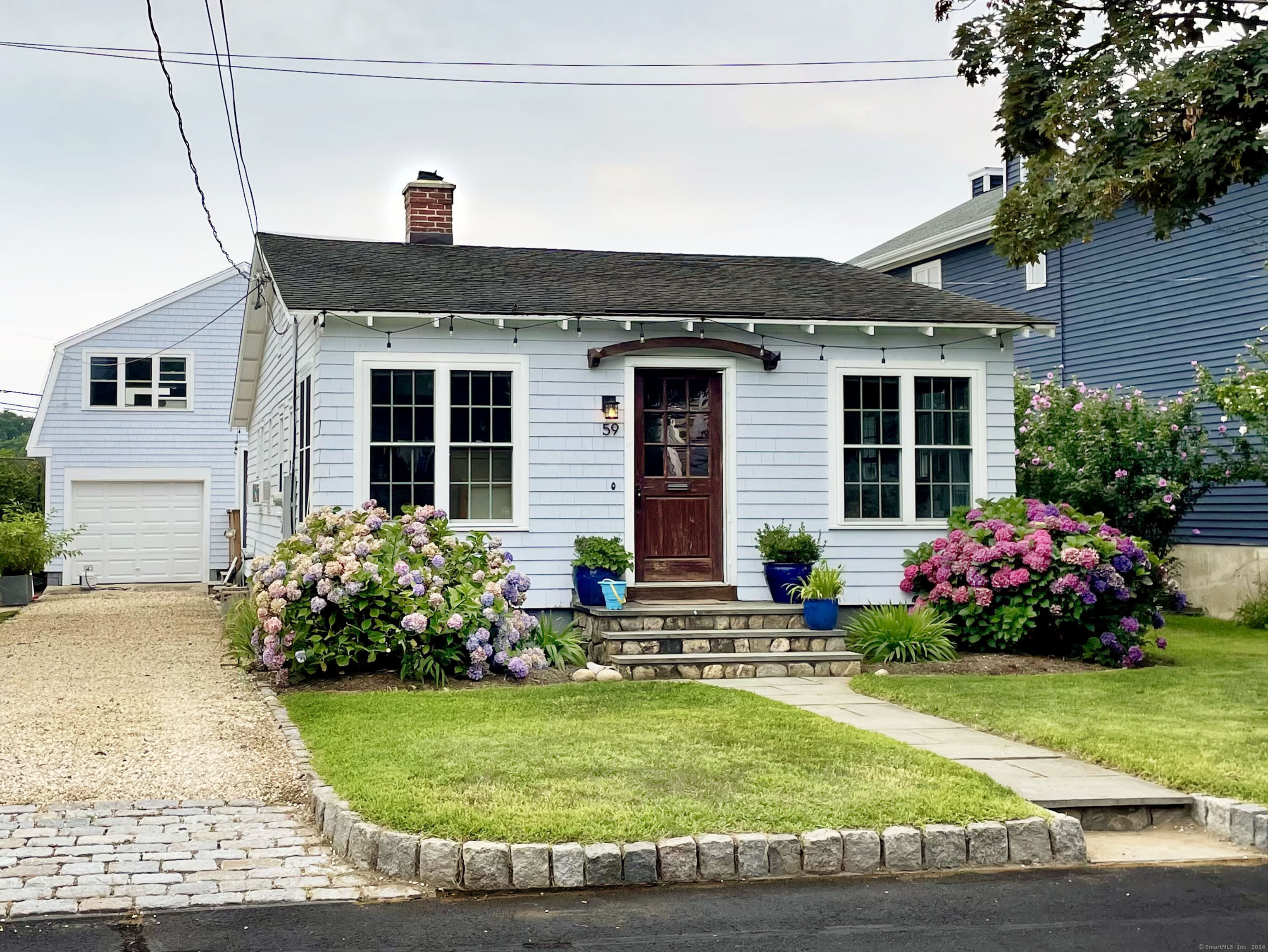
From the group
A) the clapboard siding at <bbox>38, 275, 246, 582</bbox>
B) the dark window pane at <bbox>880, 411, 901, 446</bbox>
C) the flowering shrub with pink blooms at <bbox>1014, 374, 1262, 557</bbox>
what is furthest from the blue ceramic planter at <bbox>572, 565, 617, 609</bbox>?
the clapboard siding at <bbox>38, 275, 246, 582</bbox>

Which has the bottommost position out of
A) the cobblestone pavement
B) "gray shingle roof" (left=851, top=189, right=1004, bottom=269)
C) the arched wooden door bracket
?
the cobblestone pavement

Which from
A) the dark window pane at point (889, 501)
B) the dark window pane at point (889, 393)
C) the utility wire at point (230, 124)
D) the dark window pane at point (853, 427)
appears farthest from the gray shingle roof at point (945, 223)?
the utility wire at point (230, 124)

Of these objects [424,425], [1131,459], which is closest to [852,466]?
[424,425]

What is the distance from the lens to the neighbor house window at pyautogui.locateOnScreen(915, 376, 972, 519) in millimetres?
13250

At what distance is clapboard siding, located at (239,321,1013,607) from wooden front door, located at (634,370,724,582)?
0.67 feet

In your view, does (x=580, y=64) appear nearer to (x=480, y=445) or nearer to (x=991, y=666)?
(x=480, y=445)

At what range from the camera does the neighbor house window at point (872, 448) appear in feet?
43.1

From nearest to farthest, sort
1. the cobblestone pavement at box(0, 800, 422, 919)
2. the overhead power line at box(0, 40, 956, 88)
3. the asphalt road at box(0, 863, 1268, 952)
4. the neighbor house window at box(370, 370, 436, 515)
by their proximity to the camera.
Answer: the asphalt road at box(0, 863, 1268, 952) → the cobblestone pavement at box(0, 800, 422, 919) → the neighbor house window at box(370, 370, 436, 515) → the overhead power line at box(0, 40, 956, 88)

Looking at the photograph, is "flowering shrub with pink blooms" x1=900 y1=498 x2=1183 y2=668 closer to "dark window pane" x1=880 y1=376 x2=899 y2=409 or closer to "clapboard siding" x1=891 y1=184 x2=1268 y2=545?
"dark window pane" x1=880 y1=376 x2=899 y2=409

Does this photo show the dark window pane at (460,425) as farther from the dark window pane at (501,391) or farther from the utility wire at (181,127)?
the utility wire at (181,127)

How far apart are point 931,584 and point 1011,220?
4.17 meters

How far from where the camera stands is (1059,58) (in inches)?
380

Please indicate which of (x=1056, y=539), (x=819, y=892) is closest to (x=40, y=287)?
(x=1056, y=539)

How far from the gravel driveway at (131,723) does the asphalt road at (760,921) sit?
1.90 metres
